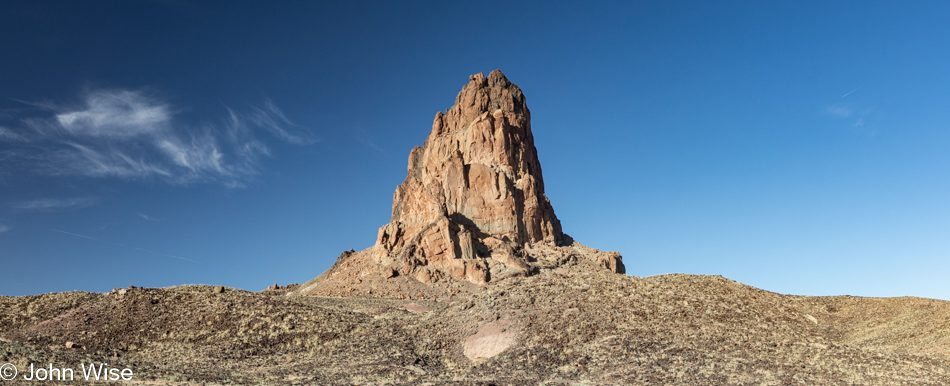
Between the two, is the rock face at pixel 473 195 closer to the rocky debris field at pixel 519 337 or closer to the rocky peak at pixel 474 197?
the rocky peak at pixel 474 197

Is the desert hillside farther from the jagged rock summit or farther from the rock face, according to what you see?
the rock face

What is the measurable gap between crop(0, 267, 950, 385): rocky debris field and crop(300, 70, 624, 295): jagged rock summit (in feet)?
78.6

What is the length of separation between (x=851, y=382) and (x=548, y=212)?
185 feet

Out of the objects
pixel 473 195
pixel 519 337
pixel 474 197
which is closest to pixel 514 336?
pixel 519 337

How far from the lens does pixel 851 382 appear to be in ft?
53.0

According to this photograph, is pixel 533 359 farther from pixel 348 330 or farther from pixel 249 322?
pixel 249 322

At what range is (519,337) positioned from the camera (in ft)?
71.6

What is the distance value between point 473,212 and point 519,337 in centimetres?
4452

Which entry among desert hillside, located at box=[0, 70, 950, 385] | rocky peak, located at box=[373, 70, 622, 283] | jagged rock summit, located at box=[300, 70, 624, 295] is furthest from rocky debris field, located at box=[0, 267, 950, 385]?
rocky peak, located at box=[373, 70, 622, 283]

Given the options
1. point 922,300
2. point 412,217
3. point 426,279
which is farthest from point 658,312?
point 412,217

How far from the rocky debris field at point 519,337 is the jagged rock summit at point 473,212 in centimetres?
2396

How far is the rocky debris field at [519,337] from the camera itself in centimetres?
1795

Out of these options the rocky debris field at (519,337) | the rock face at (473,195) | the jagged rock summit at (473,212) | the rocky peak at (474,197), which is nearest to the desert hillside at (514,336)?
the rocky debris field at (519,337)

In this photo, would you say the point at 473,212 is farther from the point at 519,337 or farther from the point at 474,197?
the point at 519,337
